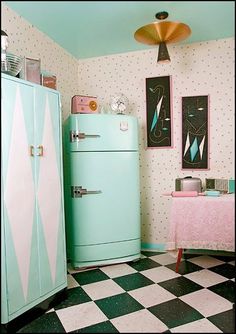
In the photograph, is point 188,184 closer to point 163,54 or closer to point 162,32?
point 163,54

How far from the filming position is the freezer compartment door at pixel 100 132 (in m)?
2.27

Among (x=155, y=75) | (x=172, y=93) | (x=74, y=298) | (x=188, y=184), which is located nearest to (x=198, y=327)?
(x=74, y=298)

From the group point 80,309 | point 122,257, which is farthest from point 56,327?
point 122,257

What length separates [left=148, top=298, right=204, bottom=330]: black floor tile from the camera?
1.44 metres

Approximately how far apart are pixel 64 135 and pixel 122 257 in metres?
1.18

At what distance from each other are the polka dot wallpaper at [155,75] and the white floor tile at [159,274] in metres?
0.32

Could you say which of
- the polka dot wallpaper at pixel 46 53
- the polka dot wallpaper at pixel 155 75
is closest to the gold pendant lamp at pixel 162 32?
the polka dot wallpaper at pixel 155 75

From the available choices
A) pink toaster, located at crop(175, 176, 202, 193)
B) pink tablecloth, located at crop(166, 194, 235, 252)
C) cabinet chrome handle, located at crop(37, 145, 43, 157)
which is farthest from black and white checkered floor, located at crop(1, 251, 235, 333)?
cabinet chrome handle, located at crop(37, 145, 43, 157)

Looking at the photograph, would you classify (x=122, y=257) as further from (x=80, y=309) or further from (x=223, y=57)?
(x=223, y=57)

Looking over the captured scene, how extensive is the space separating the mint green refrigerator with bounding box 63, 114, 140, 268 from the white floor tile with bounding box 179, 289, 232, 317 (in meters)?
0.75

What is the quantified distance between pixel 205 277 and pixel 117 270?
0.70 metres

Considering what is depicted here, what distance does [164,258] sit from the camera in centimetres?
251

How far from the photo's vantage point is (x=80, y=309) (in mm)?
1701

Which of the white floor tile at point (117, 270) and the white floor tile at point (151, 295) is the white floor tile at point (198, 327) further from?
the white floor tile at point (117, 270)
